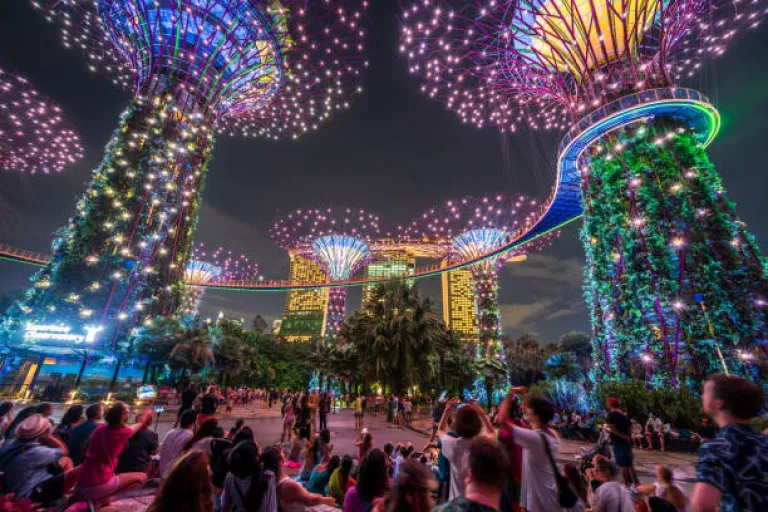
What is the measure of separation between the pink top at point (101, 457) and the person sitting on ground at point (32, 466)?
39 cm

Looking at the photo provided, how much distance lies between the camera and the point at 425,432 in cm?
1493

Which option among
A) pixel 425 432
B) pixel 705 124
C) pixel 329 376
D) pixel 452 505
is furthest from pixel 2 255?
pixel 705 124

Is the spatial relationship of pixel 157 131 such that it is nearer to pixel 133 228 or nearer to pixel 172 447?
pixel 133 228

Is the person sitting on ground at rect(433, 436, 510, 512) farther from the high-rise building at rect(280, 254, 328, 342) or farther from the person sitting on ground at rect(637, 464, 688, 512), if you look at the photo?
the high-rise building at rect(280, 254, 328, 342)

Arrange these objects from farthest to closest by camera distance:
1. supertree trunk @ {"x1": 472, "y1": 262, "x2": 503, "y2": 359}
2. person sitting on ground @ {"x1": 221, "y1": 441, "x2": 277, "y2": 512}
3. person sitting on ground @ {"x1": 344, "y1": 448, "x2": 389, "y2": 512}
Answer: supertree trunk @ {"x1": 472, "y1": 262, "x2": 503, "y2": 359} < person sitting on ground @ {"x1": 221, "y1": 441, "x2": 277, "y2": 512} < person sitting on ground @ {"x1": 344, "y1": 448, "x2": 389, "y2": 512}

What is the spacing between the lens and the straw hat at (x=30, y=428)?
155 inches

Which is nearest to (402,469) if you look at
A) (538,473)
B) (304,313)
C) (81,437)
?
(538,473)

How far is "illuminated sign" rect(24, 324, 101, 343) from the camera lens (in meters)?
18.0

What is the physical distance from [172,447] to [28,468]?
157 centimetres

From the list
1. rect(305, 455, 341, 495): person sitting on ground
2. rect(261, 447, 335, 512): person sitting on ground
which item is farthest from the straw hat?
rect(305, 455, 341, 495): person sitting on ground

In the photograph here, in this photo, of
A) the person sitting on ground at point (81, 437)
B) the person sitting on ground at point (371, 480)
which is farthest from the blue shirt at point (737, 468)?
the person sitting on ground at point (81, 437)

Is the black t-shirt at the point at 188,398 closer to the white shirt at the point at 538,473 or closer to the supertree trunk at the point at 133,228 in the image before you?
the white shirt at the point at 538,473

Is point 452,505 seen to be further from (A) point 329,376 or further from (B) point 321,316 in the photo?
(B) point 321,316

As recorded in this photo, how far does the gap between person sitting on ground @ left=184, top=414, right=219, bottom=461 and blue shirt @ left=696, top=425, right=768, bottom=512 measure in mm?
5489
